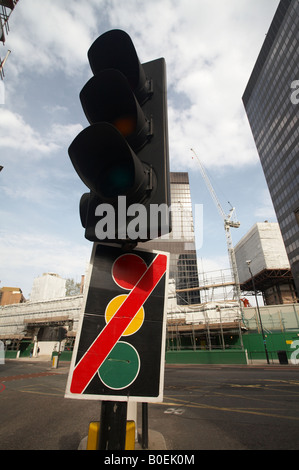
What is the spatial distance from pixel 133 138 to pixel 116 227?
74 centimetres

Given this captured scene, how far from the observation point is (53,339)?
3791cm

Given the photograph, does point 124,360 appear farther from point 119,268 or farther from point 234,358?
point 234,358

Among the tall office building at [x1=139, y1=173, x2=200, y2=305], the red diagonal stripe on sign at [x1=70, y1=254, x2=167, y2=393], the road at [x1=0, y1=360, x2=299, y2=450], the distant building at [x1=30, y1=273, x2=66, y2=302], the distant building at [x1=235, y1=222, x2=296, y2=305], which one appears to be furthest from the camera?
the tall office building at [x1=139, y1=173, x2=200, y2=305]

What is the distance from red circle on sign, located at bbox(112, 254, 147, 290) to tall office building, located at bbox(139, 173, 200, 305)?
76729mm

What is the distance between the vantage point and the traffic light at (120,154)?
1.37 metres

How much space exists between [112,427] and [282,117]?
74.4m

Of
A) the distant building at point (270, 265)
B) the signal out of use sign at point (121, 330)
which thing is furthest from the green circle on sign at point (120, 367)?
the distant building at point (270, 265)

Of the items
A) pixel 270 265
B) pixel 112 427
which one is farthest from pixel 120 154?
pixel 270 265

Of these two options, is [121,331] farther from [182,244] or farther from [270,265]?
[182,244]

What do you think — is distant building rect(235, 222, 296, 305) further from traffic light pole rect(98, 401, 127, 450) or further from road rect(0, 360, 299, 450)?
traffic light pole rect(98, 401, 127, 450)

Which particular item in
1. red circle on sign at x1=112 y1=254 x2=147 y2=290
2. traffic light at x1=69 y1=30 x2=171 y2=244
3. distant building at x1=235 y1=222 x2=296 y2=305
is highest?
distant building at x1=235 y1=222 x2=296 y2=305

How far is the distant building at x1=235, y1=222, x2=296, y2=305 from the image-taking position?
187 feet

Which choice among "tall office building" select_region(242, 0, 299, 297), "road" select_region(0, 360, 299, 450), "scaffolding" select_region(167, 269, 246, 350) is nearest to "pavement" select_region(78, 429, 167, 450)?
"road" select_region(0, 360, 299, 450)
